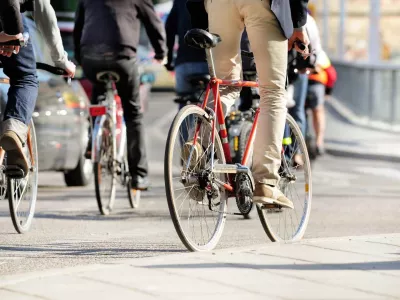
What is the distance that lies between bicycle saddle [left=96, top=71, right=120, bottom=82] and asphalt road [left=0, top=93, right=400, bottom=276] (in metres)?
1.00

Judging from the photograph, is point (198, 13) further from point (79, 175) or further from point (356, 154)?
point (356, 154)

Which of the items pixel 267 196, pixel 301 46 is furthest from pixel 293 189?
pixel 301 46

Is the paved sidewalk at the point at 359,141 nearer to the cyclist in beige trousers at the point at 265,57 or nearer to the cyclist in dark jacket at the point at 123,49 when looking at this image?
the cyclist in dark jacket at the point at 123,49

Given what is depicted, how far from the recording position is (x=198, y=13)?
765cm

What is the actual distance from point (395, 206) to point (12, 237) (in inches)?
138

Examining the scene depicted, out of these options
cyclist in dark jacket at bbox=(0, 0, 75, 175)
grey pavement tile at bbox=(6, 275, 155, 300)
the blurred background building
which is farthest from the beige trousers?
the blurred background building

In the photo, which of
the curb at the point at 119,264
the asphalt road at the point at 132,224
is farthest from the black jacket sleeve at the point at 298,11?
the asphalt road at the point at 132,224

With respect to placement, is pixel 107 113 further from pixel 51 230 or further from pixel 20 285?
pixel 20 285

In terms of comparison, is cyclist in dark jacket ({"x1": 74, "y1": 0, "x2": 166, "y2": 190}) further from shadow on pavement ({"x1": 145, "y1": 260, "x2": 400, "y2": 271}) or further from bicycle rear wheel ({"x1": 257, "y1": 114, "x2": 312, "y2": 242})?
shadow on pavement ({"x1": 145, "y1": 260, "x2": 400, "y2": 271})

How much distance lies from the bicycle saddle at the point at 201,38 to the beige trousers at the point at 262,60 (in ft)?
0.87

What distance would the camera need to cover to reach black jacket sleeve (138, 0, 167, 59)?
10141 mm

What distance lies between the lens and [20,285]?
18.5 feet

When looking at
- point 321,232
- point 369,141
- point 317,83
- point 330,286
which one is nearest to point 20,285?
point 330,286

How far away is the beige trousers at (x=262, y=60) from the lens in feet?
23.5
